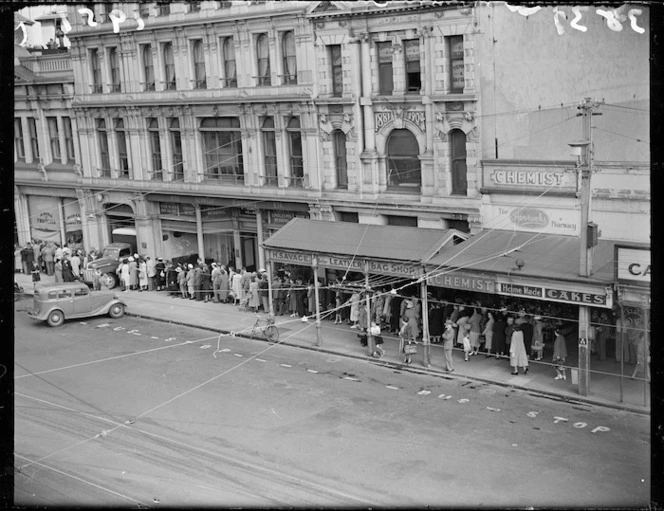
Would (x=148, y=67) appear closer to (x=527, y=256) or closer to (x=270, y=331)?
(x=270, y=331)

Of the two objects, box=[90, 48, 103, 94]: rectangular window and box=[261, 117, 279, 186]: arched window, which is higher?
box=[90, 48, 103, 94]: rectangular window

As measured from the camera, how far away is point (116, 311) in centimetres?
3572

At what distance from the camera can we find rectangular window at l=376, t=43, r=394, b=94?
32.4m

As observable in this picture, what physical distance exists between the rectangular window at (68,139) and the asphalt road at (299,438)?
793 inches

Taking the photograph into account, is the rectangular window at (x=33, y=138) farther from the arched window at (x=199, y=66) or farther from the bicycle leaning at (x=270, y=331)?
the bicycle leaning at (x=270, y=331)

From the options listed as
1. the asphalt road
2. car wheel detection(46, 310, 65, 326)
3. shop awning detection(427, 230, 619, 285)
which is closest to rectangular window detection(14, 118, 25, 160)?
car wheel detection(46, 310, 65, 326)

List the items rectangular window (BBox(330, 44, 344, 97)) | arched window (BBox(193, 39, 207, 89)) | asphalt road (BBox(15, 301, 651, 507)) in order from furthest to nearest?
arched window (BBox(193, 39, 207, 89)) → rectangular window (BBox(330, 44, 344, 97)) → asphalt road (BBox(15, 301, 651, 507))

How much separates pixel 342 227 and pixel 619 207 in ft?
31.8

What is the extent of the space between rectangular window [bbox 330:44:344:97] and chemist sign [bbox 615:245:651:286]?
1473cm

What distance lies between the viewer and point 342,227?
32.2 m

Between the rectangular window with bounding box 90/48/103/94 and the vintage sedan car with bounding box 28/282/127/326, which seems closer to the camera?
the vintage sedan car with bounding box 28/282/127/326

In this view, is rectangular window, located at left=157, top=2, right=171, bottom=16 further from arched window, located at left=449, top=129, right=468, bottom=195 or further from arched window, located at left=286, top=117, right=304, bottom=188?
arched window, located at left=449, top=129, right=468, bottom=195

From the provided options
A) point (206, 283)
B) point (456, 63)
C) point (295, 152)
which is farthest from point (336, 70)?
point (206, 283)

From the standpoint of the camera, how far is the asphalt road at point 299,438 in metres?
18.5
